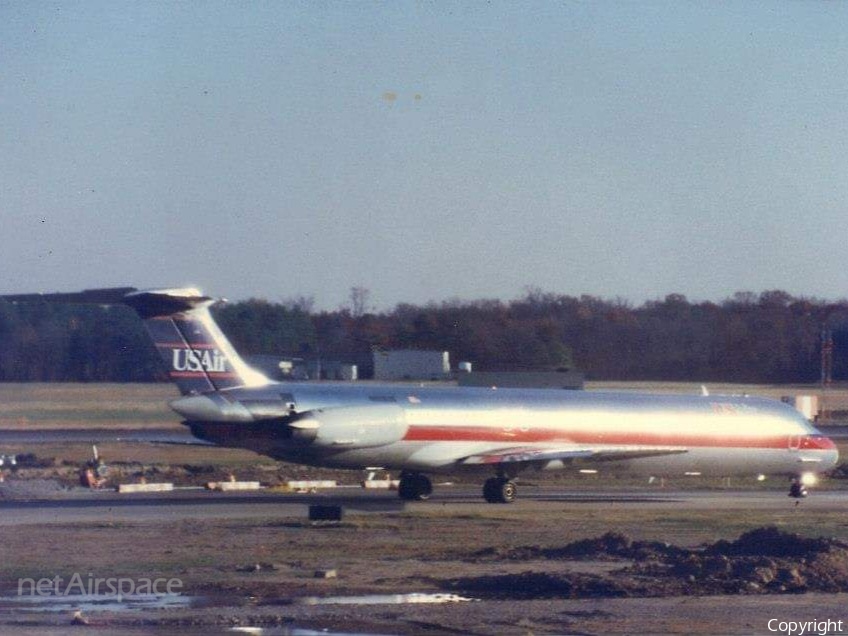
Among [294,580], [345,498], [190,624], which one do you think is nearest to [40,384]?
[345,498]

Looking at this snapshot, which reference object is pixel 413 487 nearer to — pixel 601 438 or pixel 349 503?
pixel 349 503

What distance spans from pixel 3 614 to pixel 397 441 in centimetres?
1864

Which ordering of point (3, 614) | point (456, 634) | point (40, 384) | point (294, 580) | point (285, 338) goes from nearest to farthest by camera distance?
point (456, 634)
point (3, 614)
point (294, 580)
point (285, 338)
point (40, 384)

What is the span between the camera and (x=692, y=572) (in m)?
18.4

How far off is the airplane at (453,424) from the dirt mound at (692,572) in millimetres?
10520

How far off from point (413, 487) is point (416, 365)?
2108 centimetres

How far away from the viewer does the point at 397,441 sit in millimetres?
32969

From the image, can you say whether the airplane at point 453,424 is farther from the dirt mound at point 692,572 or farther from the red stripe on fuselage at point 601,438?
the dirt mound at point 692,572

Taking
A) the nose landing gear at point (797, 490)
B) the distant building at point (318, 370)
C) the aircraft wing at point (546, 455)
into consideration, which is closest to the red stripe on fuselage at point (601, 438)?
the aircraft wing at point (546, 455)

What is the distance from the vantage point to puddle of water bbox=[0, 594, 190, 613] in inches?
→ 604

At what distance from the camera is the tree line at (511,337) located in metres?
53.6

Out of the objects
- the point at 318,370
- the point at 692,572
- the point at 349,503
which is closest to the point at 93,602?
the point at 692,572

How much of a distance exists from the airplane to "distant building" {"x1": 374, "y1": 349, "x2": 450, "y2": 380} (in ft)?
60.6

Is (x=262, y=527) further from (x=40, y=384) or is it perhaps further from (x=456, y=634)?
(x=40, y=384)
